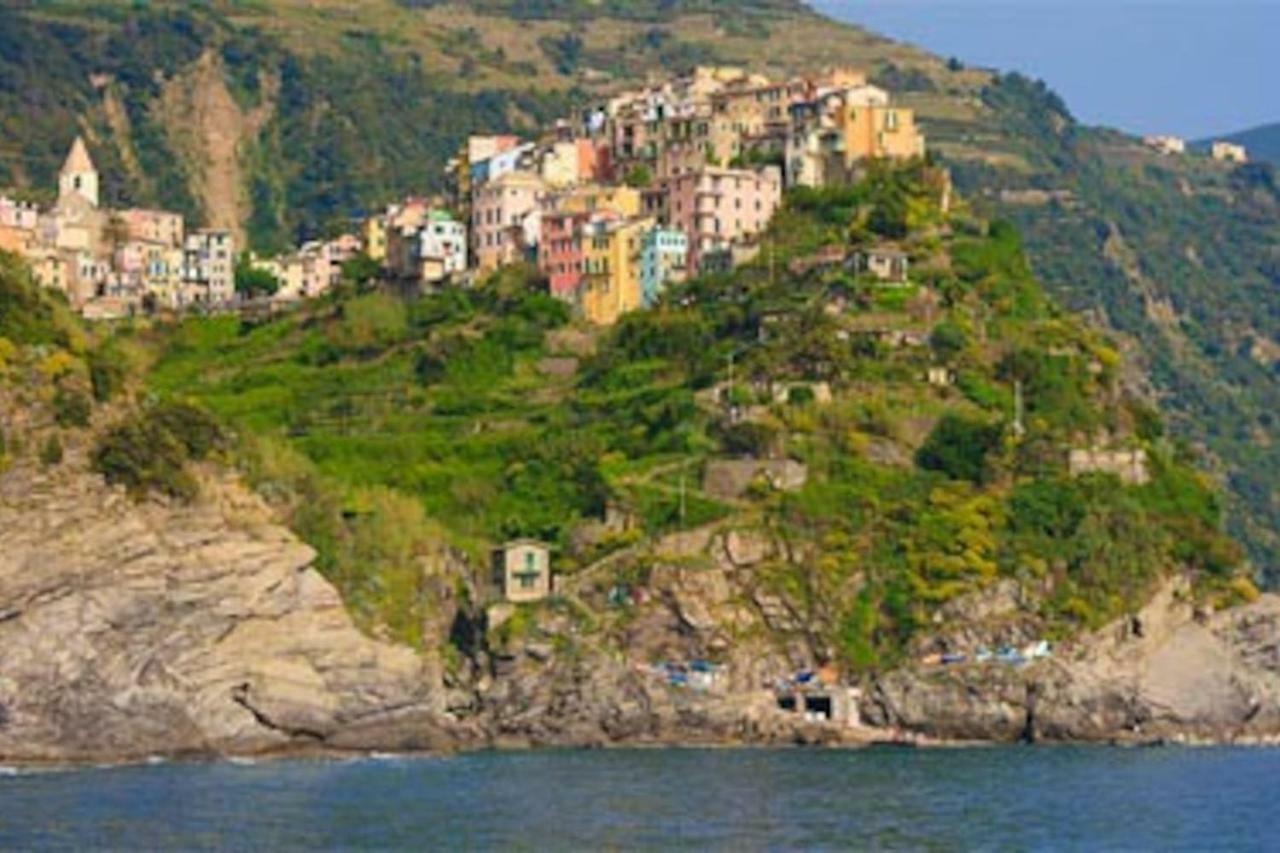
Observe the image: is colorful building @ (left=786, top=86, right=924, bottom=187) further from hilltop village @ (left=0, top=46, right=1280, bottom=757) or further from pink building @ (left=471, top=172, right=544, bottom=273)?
pink building @ (left=471, top=172, right=544, bottom=273)

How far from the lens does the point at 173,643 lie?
8656 cm

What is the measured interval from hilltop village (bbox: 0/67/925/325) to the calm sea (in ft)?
90.4

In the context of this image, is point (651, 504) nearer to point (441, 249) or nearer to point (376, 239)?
point (441, 249)

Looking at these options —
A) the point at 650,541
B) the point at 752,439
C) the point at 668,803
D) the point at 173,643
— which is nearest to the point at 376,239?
the point at 752,439

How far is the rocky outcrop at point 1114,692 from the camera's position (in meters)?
94.4

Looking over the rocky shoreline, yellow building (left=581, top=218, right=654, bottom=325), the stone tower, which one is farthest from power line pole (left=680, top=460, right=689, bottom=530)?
the stone tower

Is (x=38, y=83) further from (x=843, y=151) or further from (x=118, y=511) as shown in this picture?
(x=118, y=511)

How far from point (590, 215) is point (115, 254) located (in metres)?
25.7

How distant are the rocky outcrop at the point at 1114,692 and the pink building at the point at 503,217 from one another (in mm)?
30625

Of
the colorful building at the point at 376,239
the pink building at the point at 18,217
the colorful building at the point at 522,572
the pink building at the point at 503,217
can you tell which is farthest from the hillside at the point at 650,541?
the pink building at the point at 18,217

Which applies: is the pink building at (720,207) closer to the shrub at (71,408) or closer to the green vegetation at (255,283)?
the green vegetation at (255,283)

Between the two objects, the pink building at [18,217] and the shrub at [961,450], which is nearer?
the shrub at [961,450]

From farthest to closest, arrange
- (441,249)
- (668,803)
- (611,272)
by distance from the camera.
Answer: (441,249) → (611,272) → (668,803)

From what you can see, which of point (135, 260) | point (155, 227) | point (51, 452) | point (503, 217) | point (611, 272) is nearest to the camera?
point (51, 452)
